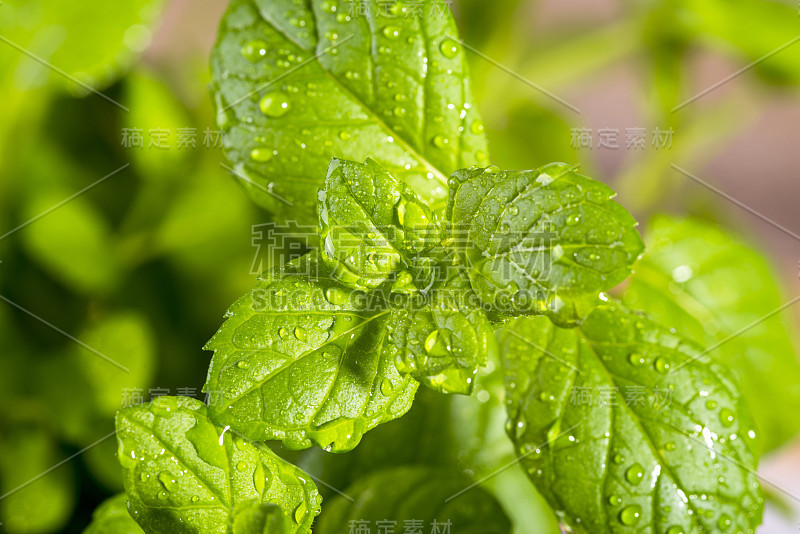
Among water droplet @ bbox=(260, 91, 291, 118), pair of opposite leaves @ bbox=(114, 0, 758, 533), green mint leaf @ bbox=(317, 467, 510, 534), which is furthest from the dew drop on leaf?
green mint leaf @ bbox=(317, 467, 510, 534)

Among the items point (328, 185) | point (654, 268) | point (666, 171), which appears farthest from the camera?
point (666, 171)

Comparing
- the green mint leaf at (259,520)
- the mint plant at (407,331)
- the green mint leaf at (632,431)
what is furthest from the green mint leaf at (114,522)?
the green mint leaf at (632,431)

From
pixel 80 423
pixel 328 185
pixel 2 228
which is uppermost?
pixel 328 185

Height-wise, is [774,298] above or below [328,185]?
below

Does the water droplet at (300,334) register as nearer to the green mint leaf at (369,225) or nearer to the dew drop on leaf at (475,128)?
the green mint leaf at (369,225)

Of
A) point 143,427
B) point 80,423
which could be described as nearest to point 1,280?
point 80,423

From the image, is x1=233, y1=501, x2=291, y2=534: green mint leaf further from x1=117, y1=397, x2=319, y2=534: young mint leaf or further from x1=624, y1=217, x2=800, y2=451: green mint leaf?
x1=624, y1=217, x2=800, y2=451: green mint leaf

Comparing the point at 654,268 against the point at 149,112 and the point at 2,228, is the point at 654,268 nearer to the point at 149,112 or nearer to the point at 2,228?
the point at 149,112
